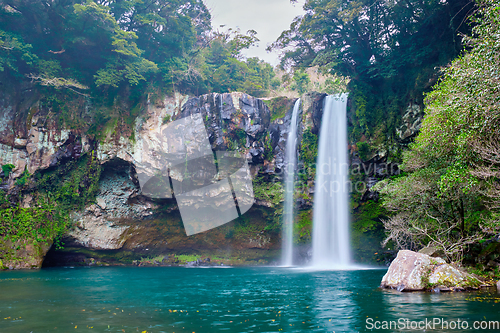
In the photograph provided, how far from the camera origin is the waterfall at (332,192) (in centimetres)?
2048

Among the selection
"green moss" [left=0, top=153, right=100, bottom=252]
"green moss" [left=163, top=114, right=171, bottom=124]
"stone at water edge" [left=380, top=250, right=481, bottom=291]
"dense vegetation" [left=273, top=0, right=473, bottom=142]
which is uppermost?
"dense vegetation" [left=273, top=0, right=473, bottom=142]

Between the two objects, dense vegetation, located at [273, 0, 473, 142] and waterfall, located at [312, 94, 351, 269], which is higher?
dense vegetation, located at [273, 0, 473, 142]

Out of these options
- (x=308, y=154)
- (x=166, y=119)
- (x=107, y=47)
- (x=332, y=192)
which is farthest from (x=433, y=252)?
(x=107, y=47)

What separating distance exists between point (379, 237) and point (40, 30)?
1099 inches

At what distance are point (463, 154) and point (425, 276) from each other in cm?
383

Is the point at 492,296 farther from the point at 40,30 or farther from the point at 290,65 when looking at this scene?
the point at 40,30

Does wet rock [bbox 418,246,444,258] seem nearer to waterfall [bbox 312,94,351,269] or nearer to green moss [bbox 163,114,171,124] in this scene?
waterfall [bbox 312,94,351,269]

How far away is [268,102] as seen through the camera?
78.0ft

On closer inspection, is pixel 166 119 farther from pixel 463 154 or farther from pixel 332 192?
pixel 463 154

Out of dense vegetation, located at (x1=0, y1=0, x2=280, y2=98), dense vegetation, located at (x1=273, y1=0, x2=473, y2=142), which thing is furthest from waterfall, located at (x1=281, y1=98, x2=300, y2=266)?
dense vegetation, located at (x1=0, y1=0, x2=280, y2=98)

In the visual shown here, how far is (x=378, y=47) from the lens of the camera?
20031 mm

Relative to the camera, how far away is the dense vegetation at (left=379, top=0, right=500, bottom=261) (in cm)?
714

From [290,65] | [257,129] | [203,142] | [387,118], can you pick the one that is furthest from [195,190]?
[387,118]

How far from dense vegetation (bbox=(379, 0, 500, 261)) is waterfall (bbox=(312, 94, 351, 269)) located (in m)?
6.63
